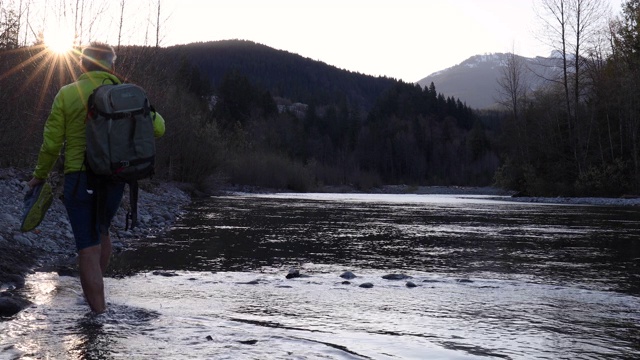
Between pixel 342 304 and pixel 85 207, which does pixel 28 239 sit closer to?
pixel 85 207

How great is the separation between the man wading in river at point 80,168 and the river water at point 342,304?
1.75 feet

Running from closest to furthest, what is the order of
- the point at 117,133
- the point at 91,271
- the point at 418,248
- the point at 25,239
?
the point at 117,133
the point at 91,271
the point at 25,239
the point at 418,248

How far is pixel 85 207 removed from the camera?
446 centimetres

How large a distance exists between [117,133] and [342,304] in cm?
267

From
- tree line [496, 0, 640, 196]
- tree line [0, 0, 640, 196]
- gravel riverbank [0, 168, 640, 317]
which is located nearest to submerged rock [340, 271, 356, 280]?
→ gravel riverbank [0, 168, 640, 317]

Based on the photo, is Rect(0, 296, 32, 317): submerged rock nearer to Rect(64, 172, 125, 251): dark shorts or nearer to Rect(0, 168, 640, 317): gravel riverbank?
Rect(0, 168, 640, 317): gravel riverbank

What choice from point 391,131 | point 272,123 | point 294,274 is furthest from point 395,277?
point 391,131

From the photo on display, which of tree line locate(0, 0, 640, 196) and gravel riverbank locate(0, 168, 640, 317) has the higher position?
tree line locate(0, 0, 640, 196)

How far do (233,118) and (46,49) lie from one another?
9782cm

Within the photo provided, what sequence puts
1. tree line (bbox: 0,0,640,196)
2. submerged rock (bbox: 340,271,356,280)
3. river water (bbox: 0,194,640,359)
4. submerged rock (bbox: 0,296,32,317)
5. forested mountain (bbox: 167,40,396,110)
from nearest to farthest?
river water (bbox: 0,194,640,359) → submerged rock (bbox: 0,296,32,317) → submerged rock (bbox: 340,271,356,280) → tree line (bbox: 0,0,640,196) → forested mountain (bbox: 167,40,396,110)

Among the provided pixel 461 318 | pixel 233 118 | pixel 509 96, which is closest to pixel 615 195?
pixel 509 96

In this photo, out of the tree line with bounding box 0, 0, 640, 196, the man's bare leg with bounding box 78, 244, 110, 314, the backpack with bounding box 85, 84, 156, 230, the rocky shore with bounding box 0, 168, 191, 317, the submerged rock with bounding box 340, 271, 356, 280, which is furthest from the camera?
the tree line with bounding box 0, 0, 640, 196

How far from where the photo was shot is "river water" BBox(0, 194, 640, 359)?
404cm

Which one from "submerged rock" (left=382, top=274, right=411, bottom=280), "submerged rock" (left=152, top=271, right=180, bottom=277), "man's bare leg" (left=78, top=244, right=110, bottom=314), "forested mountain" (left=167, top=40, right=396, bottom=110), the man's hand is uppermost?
"forested mountain" (left=167, top=40, right=396, bottom=110)
